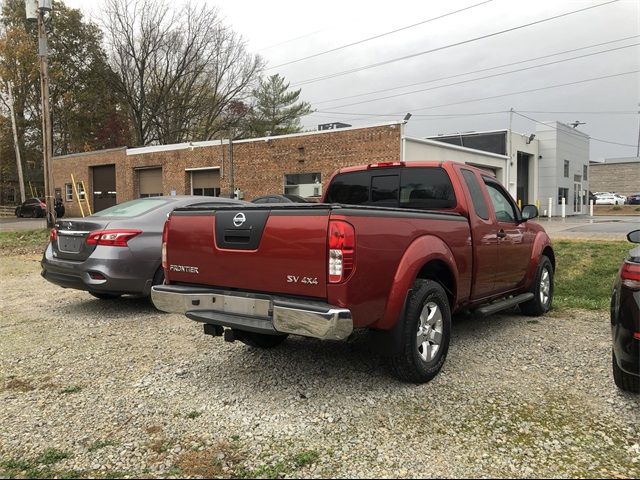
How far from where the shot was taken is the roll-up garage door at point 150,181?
31391 millimetres

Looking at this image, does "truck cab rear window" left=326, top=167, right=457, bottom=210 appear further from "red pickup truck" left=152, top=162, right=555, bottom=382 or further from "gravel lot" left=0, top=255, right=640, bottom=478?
"gravel lot" left=0, top=255, right=640, bottom=478

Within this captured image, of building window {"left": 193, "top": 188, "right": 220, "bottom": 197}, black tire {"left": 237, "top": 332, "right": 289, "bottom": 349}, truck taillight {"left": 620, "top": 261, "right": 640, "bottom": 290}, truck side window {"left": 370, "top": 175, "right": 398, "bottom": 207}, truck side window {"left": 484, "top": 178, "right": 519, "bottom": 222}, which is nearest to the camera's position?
truck taillight {"left": 620, "top": 261, "right": 640, "bottom": 290}

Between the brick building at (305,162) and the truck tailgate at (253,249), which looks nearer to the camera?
the truck tailgate at (253,249)

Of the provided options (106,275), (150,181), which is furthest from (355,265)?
(150,181)

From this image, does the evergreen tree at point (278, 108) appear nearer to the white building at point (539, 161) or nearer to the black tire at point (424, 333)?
the white building at point (539, 161)

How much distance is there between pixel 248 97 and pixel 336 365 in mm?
41171

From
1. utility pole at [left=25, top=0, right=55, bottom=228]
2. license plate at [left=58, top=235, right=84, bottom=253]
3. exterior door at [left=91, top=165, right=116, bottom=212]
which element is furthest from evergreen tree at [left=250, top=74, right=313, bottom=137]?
license plate at [left=58, top=235, right=84, bottom=253]

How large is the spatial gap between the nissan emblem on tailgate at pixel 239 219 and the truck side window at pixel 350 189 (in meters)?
1.92

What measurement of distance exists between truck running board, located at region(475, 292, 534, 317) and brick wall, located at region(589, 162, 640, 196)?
226 ft

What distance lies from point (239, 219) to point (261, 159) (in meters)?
22.1

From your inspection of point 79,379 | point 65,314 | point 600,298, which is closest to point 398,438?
point 79,379

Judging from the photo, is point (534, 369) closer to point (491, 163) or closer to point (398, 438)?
point (398, 438)

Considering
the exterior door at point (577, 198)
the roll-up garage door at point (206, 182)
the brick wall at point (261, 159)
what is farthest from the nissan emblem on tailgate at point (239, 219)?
the exterior door at point (577, 198)

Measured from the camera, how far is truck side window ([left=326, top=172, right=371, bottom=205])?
5652mm
